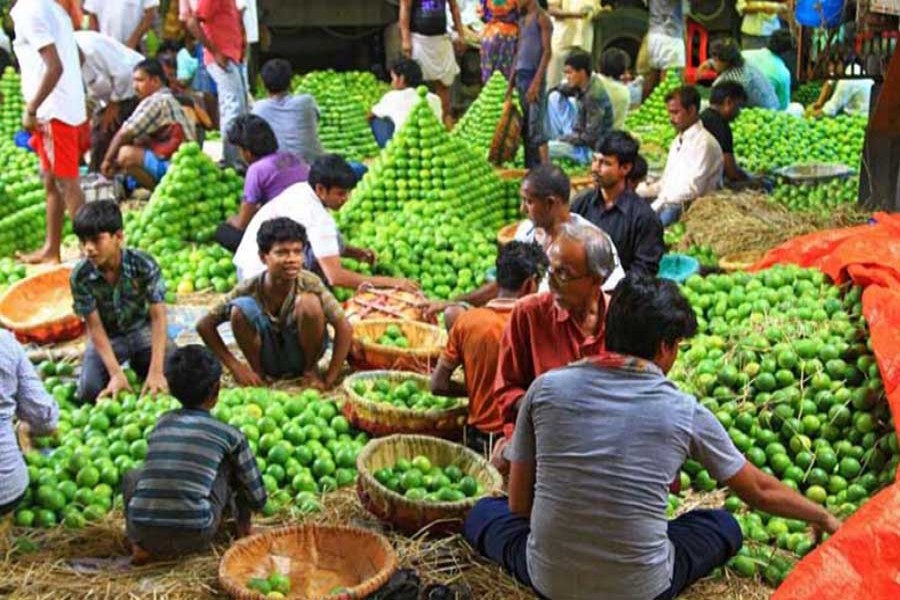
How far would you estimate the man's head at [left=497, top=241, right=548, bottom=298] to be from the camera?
15.8ft

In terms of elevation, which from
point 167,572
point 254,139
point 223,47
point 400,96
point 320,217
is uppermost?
point 223,47

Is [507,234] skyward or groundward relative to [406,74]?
groundward

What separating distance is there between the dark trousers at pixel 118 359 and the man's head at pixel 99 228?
0.43 m

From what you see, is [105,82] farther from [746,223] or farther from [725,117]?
[746,223]

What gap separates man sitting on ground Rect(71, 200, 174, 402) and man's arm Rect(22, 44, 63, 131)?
2436 millimetres

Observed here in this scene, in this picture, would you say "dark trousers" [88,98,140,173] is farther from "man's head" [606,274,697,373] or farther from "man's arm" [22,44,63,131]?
"man's head" [606,274,697,373]

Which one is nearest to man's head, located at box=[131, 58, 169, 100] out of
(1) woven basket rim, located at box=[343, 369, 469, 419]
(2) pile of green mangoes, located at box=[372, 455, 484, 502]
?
(1) woven basket rim, located at box=[343, 369, 469, 419]

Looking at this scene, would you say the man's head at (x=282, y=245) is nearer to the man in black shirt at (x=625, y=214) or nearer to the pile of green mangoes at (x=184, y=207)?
the man in black shirt at (x=625, y=214)

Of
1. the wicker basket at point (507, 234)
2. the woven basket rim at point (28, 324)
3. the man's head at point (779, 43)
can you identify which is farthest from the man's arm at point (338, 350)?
the man's head at point (779, 43)

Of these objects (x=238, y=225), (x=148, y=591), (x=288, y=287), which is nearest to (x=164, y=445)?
(x=148, y=591)

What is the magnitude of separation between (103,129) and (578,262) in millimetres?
6490

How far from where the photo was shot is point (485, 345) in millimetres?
4609

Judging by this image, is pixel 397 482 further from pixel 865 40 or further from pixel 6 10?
pixel 6 10

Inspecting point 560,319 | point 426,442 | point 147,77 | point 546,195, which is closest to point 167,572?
point 426,442
